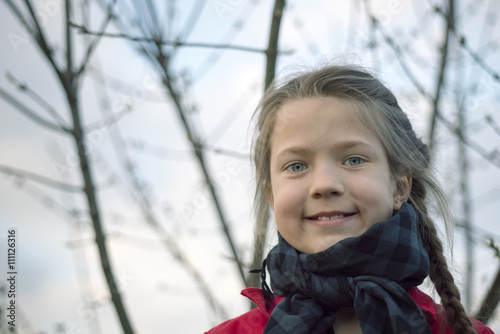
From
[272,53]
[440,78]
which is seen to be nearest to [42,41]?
[272,53]

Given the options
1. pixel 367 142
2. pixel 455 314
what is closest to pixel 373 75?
pixel 367 142

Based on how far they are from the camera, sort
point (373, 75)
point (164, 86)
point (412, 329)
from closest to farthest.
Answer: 1. point (412, 329)
2. point (373, 75)
3. point (164, 86)

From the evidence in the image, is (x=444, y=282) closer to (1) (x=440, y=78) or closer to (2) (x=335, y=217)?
(2) (x=335, y=217)

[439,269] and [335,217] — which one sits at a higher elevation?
[335,217]

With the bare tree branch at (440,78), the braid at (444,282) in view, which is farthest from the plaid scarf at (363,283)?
the bare tree branch at (440,78)

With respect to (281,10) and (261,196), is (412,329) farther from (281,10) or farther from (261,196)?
(281,10)

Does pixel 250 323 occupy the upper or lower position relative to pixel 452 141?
lower

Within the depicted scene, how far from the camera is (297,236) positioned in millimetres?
1440

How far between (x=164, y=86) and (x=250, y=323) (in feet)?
3.67

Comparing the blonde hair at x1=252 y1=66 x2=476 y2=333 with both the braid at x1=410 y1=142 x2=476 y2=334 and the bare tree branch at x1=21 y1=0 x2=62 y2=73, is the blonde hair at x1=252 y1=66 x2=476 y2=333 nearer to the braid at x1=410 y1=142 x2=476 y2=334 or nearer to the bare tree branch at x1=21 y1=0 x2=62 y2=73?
the braid at x1=410 y1=142 x2=476 y2=334

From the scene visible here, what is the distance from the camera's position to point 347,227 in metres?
1.37

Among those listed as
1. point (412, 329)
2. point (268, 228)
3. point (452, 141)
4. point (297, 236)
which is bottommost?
point (412, 329)

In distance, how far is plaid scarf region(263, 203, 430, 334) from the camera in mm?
1278

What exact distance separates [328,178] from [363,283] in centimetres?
31
